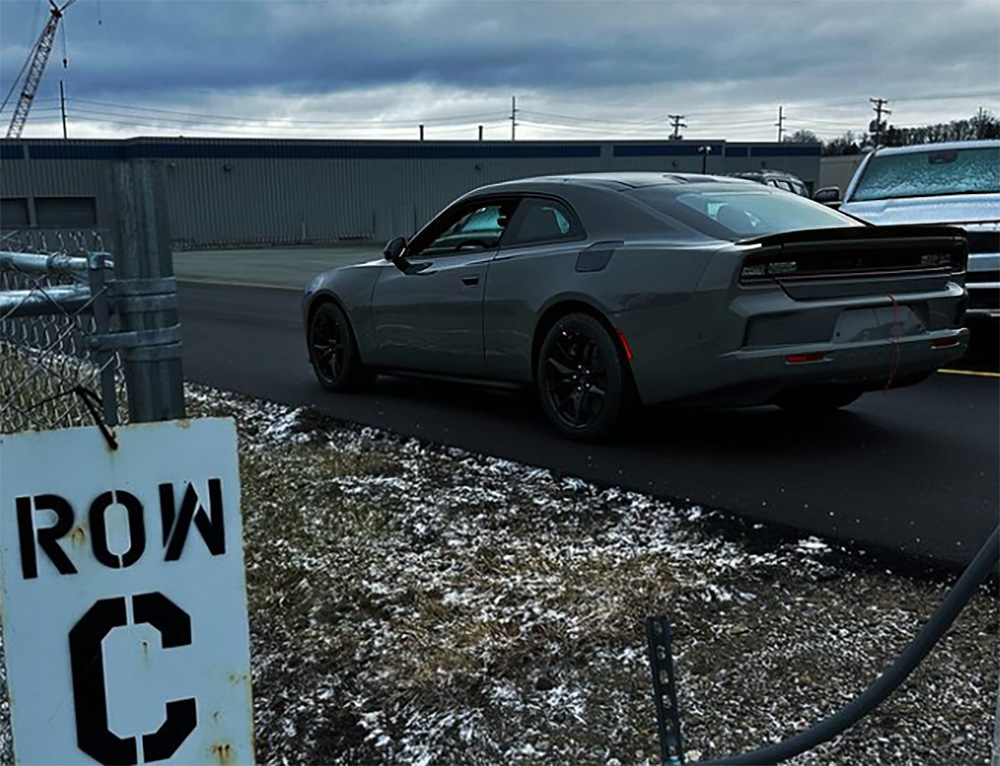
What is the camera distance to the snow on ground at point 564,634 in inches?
118

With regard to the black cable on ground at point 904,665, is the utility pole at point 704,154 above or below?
above

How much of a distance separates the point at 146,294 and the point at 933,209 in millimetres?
9300

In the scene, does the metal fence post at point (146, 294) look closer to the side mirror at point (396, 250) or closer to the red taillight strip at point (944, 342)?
the red taillight strip at point (944, 342)

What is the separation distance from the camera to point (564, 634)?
3.57 m

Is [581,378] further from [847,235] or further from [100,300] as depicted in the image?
[100,300]

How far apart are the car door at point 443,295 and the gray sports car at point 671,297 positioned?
0.01 metres

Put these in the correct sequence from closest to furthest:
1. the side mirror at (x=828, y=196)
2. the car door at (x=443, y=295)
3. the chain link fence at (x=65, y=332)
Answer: the chain link fence at (x=65, y=332) → the car door at (x=443, y=295) → the side mirror at (x=828, y=196)

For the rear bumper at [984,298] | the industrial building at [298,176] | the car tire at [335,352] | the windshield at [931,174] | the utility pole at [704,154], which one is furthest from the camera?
the utility pole at [704,154]

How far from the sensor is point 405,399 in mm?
7785

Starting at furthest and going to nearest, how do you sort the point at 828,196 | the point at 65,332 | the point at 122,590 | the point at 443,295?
the point at 828,196
the point at 443,295
the point at 65,332
the point at 122,590

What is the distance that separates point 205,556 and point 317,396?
637 cm

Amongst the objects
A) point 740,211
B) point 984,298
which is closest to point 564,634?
point 740,211

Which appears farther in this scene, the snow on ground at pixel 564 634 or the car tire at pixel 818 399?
the car tire at pixel 818 399

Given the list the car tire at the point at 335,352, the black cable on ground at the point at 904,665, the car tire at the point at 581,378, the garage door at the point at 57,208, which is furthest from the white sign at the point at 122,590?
the garage door at the point at 57,208
